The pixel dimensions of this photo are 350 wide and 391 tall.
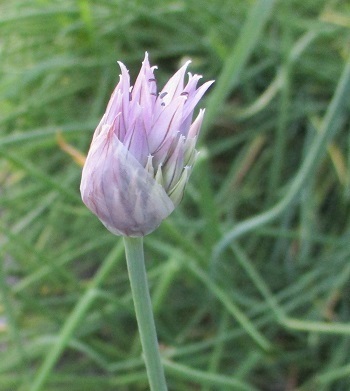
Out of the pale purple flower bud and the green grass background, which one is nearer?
the pale purple flower bud

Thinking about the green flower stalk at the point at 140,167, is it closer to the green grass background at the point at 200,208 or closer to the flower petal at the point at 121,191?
the flower petal at the point at 121,191

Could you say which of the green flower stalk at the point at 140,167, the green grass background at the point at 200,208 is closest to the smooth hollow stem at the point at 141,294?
the green flower stalk at the point at 140,167

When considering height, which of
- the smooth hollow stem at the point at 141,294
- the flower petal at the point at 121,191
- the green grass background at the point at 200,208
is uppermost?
the green grass background at the point at 200,208

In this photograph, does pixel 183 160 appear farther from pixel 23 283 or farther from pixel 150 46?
pixel 150 46

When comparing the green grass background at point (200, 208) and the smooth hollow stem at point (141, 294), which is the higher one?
the green grass background at point (200, 208)

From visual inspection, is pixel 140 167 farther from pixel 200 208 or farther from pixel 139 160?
pixel 200 208

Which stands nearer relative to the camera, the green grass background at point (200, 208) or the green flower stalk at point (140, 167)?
the green flower stalk at point (140, 167)

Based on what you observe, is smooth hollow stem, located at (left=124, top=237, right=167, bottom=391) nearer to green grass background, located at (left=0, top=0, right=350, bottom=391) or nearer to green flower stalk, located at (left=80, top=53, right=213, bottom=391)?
green flower stalk, located at (left=80, top=53, right=213, bottom=391)

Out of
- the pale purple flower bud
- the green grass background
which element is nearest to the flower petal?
the pale purple flower bud
